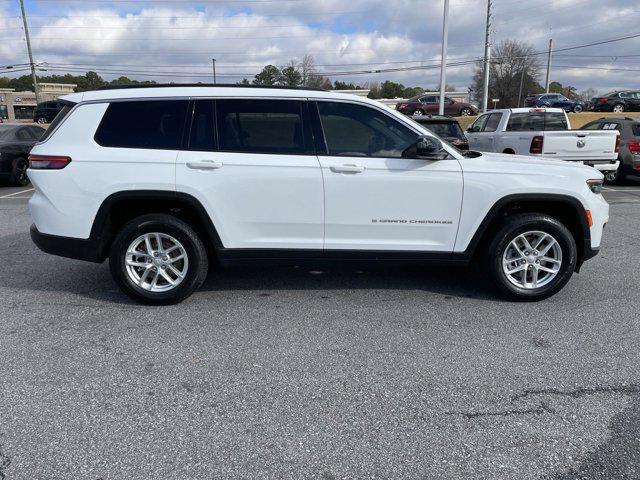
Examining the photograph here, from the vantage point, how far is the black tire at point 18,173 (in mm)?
13250

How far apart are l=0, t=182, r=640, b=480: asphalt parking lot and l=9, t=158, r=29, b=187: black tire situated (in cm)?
967

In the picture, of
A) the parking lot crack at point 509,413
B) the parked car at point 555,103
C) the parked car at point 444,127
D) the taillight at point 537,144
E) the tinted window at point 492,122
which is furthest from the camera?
the parked car at point 555,103

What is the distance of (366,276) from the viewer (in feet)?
17.9

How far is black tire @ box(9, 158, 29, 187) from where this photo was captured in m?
13.2

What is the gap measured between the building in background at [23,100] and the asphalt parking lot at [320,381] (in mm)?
67153

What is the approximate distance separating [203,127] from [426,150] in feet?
6.49

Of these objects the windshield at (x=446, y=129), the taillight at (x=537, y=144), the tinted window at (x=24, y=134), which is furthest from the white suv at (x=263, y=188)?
the tinted window at (x=24, y=134)

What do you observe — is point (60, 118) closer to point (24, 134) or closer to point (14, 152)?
point (14, 152)

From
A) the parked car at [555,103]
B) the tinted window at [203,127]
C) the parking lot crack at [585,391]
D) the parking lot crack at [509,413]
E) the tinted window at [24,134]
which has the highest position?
the parked car at [555,103]

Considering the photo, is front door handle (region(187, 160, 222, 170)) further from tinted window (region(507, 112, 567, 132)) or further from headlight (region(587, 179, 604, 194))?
tinted window (region(507, 112, 567, 132))

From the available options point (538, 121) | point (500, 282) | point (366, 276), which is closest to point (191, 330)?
point (366, 276)

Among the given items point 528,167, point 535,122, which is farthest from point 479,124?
point 528,167

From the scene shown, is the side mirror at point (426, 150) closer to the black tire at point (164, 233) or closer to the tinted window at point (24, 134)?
the black tire at point (164, 233)

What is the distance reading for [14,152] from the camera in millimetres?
13180
